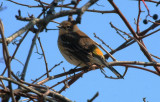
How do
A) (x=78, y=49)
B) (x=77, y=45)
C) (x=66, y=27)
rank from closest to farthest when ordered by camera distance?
(x=78, y=49) < (x=77, y=45) < (x=66, y=27)

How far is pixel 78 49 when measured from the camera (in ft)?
19.9

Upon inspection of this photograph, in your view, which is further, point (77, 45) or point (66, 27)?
point (66, 27)

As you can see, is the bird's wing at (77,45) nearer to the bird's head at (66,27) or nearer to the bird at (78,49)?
the bird at (78,49)

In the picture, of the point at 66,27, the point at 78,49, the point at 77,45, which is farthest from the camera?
the point at 66,27

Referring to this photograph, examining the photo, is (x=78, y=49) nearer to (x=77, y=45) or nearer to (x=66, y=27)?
(x=77, y=45)

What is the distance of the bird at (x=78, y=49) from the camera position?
5.71m

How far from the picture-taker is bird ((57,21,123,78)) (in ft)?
18.7

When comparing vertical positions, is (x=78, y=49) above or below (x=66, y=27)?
below

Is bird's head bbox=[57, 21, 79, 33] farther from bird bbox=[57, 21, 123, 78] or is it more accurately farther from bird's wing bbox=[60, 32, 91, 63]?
bird's wing bbox=[60, 32, 91, 63]

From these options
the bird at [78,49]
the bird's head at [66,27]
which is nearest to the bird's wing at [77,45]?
the bird at [78,49]

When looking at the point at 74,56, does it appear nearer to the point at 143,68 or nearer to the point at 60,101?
the point at 143,68

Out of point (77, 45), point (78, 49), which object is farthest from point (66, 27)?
point (78, 49)

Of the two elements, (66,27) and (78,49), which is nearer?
(78,49)

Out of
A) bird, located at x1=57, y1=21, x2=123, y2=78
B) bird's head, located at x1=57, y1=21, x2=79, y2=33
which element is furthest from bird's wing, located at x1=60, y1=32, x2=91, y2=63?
bird's head, located at x1=57, y1=21, x2=79, y2=33
